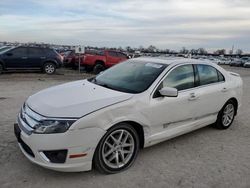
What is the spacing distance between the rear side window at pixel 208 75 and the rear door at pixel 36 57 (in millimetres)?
12891

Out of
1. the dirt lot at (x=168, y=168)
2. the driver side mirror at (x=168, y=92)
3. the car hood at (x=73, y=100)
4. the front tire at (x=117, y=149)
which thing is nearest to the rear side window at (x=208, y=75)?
the dirt lot at (x=168, y=168)

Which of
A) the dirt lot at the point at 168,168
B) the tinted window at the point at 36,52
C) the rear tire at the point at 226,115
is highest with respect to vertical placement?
the tinted window at the point at 36,52

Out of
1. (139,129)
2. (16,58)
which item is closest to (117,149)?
(139,129)

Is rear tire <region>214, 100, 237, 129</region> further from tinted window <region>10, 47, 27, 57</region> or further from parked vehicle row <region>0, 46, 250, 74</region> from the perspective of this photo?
tinted window <region>10, 47, 27, 57</region>

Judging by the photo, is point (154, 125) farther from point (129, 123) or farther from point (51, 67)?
point (51, 67)

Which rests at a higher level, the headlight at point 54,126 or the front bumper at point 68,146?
the headlight at point 54,126

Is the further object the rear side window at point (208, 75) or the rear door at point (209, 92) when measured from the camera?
the rear side window at point (208, 75)

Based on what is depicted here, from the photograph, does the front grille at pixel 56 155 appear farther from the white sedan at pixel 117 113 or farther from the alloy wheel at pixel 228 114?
the alloy wheel at pixel 228 114

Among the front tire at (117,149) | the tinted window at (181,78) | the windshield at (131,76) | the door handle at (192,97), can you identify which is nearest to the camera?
the front tire at (117,149)

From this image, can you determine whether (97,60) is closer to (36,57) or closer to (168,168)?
(36,57)

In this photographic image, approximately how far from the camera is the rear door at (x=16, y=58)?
16.2m

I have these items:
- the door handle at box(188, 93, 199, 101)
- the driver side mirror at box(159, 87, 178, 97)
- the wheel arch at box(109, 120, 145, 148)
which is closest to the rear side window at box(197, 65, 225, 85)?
the door handle at box(188, 93, 199, 101)

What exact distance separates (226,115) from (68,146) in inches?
152

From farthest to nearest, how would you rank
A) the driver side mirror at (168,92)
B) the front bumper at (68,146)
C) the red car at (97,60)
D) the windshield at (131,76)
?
the red car at (97,60) → the windshield at (131,76) → the driver side mirror at (168,92) → the front bumper at (68,146)
